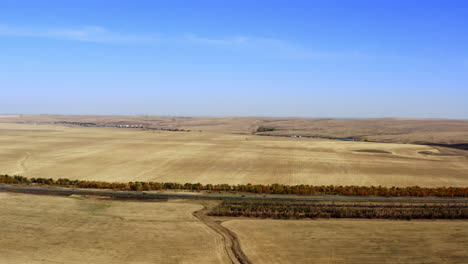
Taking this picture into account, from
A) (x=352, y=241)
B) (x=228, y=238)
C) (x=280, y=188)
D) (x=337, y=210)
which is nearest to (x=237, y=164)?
(x=280, y=188)

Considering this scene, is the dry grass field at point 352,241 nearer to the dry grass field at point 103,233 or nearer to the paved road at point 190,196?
the dry grass field at point 103,233

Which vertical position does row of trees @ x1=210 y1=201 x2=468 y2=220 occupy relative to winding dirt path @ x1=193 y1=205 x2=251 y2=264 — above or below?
above

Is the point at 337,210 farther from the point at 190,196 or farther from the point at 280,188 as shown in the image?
the point at 190,196

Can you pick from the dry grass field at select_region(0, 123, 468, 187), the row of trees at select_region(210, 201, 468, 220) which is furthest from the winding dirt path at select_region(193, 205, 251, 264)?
the dry grass field at select_region(0, 123, 468, 187)

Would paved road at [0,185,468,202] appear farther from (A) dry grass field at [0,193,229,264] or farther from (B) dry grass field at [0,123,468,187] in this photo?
(B) dry grass field at [0,123,468,187]

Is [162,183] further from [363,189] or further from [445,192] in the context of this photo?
[445,192]
